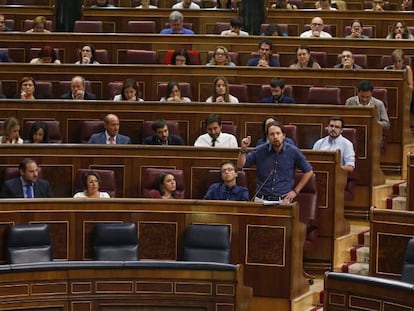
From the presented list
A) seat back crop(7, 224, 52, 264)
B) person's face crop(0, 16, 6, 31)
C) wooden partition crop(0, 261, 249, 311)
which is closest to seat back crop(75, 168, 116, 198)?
seat back crop(7, 224, 52, 264)

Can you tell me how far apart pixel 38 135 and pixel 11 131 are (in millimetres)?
174

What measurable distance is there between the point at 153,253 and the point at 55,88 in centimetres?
237

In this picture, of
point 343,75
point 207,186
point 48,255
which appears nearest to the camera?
point 48,255

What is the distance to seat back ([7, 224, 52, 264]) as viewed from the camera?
5996 mm

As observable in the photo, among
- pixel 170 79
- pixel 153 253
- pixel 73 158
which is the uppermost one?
pixel 170 79

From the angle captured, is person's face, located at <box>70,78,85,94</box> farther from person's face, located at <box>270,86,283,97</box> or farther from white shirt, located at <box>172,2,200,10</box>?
white shirt, located at <box>172,2,200,10</box>

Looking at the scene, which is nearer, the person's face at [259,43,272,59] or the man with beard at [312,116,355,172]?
the man with beard at [312,116,355,172]

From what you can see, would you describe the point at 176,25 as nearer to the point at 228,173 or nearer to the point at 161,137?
the point at 161,137

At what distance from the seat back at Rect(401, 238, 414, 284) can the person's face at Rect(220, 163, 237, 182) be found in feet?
3.58

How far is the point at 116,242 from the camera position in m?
6.13

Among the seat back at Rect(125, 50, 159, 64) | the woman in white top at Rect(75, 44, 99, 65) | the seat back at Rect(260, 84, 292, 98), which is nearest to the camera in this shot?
the seat back at Rect(260, 84, 292, 98)

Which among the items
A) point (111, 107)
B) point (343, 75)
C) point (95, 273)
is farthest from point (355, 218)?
point (95, 273)

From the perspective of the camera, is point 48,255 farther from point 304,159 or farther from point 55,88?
point 55,88

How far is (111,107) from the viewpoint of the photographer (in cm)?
763
